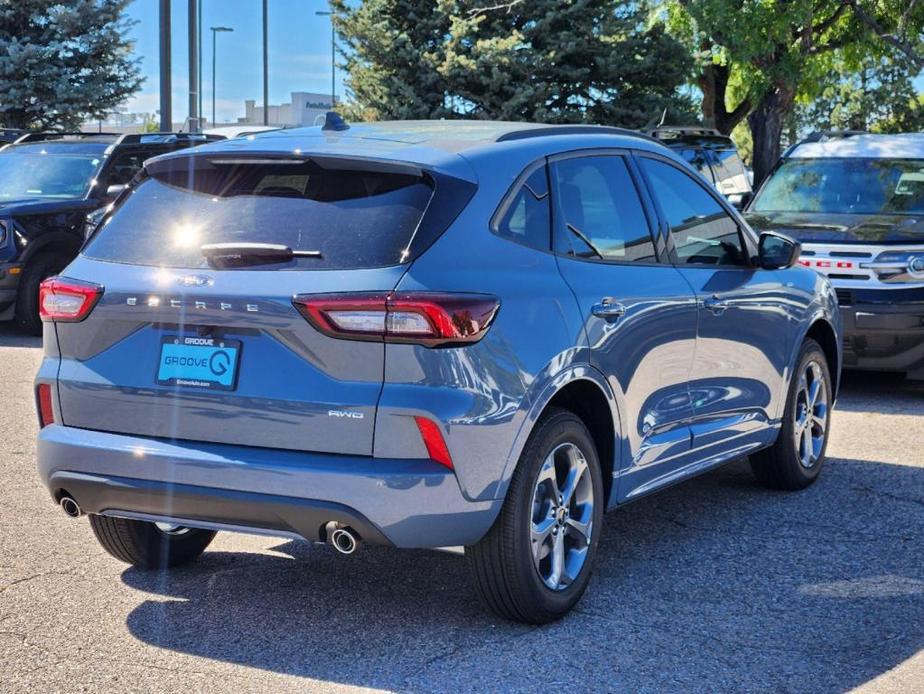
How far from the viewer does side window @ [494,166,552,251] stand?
495 cm

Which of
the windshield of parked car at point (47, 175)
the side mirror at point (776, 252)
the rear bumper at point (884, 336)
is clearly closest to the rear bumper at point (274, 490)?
the side mirror at point (776, 252)

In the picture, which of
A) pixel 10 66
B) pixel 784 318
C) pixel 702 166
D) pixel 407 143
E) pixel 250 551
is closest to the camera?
pixel 407 143

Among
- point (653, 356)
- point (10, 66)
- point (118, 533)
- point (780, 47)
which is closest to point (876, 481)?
point (653, 356)

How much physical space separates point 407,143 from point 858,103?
5860 centimetres

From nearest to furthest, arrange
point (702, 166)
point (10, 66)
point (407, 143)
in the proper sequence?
point (407, 143) < point (702, 166) < point (10, 66)

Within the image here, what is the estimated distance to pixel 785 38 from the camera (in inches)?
925

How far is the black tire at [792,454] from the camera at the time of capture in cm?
713

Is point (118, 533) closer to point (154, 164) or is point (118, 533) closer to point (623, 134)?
point (154, 164)

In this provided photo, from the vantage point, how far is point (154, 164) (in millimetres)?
5176

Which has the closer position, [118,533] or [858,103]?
[118,533]

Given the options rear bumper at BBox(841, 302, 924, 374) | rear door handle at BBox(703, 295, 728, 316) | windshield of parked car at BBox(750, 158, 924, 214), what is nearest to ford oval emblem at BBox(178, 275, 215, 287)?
rear door handle at BBox(703, 295, 728, 316)

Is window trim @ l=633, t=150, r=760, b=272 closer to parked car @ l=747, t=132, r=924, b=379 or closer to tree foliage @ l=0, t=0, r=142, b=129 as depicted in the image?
parked car @ l=747, t=132, r=924, b=379

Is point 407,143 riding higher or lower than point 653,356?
higher

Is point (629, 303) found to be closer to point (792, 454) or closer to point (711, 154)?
point (792, 454)
